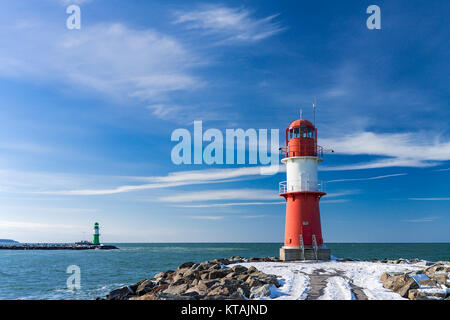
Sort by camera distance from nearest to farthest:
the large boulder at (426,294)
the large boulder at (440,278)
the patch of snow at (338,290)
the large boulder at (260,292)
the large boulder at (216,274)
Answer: the large boulder at (426,294) → the patch of snow at (338,290) → the large boulder at (260,292) → the large boulder at (440,278) → the large boulder at (216,274)

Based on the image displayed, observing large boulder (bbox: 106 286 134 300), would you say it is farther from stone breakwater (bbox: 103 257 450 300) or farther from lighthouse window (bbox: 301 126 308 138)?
lighthouse window (bbox: 301 126 308 138)

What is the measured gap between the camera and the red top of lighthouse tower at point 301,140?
27562 mm

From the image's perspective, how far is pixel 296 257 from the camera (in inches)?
1044

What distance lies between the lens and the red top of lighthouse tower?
90.4 feet

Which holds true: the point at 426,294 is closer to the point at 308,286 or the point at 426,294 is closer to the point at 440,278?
the point at 440,278

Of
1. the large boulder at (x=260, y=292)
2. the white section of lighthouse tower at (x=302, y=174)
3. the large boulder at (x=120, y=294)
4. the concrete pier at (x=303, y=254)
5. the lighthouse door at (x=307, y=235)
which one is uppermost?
the white section of lighthouse tower at (x=302, y=174)

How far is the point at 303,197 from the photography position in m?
26.9

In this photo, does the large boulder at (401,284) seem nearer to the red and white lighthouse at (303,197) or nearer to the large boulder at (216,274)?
the large boulder at (216,274)

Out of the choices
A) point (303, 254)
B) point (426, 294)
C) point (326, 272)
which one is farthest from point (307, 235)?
point (426, 294)

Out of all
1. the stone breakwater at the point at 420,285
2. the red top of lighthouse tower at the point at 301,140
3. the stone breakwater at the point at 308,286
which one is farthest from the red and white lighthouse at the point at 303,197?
the stone breakwater at the point at 420,285

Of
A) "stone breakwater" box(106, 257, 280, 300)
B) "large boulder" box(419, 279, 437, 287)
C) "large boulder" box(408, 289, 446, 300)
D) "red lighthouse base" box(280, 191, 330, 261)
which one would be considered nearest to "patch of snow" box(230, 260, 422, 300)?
"large boulder" box(408, 289, 446, 300)
